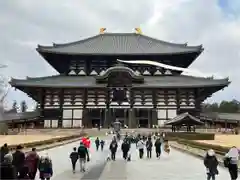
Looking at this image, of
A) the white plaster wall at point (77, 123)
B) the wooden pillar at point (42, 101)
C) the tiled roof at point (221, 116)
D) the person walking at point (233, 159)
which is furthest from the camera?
the white plaster wall at point (77, 123)

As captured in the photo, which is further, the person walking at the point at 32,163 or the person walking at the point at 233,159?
the person walking at the point at 233,159

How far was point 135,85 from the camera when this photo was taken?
67500 mm

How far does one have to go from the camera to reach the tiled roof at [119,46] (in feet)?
237

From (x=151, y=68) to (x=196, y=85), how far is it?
12043 millimetres

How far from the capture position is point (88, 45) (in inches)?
3063

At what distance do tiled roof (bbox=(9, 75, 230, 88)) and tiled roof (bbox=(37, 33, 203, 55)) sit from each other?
483 cm

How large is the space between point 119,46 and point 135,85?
12853 mm

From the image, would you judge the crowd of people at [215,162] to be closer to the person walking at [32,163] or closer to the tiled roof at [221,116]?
the person walking at [32,163]

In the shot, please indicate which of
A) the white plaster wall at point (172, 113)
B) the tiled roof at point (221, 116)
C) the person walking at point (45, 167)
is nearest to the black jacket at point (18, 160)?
the person walking at point (45, 167)

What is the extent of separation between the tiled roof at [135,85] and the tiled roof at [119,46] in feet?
15.9

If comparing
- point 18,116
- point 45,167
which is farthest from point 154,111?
point 45,167

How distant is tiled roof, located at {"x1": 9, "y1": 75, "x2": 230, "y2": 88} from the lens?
65750 millimetres

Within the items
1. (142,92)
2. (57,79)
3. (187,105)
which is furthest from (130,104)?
(57,79)

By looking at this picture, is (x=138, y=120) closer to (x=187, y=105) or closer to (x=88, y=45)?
(x=187, y=105)
